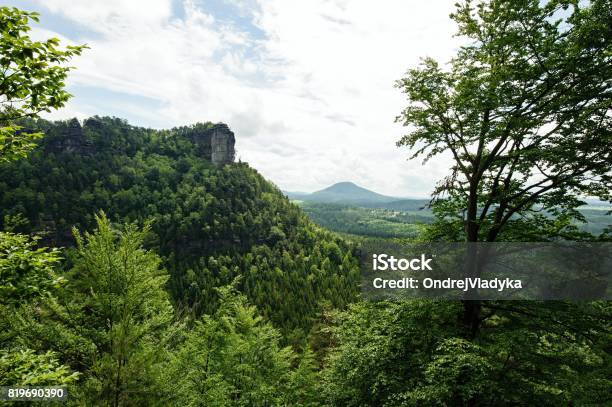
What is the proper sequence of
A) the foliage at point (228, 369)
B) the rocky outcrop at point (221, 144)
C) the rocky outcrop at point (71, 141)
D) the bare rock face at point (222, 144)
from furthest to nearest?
1. the rocky outcrop at point (221, 144)
2. the bare rock face at point (222, 144)
3. the rocky outcrop at point (71, 141)
4. the foliage at point (228, 369)

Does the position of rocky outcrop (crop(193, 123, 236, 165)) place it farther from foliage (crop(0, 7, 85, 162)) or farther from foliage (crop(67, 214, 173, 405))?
foliage (crop(0, 7, 85, 162))

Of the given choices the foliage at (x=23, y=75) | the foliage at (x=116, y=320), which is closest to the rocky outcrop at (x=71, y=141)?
the foliage at (x=116, y=320)

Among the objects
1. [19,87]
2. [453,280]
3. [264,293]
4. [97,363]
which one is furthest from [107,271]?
[264,293]

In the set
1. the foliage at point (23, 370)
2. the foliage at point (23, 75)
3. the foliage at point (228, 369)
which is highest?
the foliage at point (23, 75)

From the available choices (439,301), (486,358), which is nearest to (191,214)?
(439,301)

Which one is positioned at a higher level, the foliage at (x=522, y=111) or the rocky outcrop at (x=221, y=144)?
the rocky outcrop at (x=221, y=144)

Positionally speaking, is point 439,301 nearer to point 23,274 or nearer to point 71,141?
point 23,274

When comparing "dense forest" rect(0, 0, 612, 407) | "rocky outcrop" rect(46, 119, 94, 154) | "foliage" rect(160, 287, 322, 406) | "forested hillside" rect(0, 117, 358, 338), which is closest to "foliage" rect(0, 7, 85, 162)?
"dense forest" rect(0, 0, 612, 407)

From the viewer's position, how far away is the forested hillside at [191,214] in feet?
284

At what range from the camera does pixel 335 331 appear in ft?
48.0

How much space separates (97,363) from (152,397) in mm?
2042

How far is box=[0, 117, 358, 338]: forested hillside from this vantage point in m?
86.6

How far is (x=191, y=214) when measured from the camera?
108438 mm

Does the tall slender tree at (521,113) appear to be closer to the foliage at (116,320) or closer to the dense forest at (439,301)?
the dense forest at (439,301)
